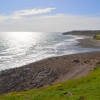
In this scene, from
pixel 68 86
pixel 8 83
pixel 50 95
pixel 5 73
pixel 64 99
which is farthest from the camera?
pixel 5 73

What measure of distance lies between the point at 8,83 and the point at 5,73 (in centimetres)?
979

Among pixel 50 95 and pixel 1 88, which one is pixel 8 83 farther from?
pixel 50 95

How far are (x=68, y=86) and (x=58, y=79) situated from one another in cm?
1799

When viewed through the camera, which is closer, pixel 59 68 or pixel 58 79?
pixel 58 79

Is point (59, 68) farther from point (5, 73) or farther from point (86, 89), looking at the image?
point (86, 89)

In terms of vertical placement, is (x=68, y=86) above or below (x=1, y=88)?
above

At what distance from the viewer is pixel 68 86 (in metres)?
34.8

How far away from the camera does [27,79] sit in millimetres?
52281

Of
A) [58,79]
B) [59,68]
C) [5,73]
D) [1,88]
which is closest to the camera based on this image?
[1,88]

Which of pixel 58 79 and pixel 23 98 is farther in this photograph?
pixel 58 79

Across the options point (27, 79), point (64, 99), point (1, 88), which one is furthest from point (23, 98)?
point (27, 79)

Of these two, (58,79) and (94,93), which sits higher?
(94,93)

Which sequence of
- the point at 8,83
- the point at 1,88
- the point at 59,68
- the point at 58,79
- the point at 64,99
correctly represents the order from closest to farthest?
the point at 64,99 → the point at 1,88 → the point at 8,83 → the point at 58,79 → the point at 59,68

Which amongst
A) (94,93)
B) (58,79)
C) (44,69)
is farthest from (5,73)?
(94,93)
